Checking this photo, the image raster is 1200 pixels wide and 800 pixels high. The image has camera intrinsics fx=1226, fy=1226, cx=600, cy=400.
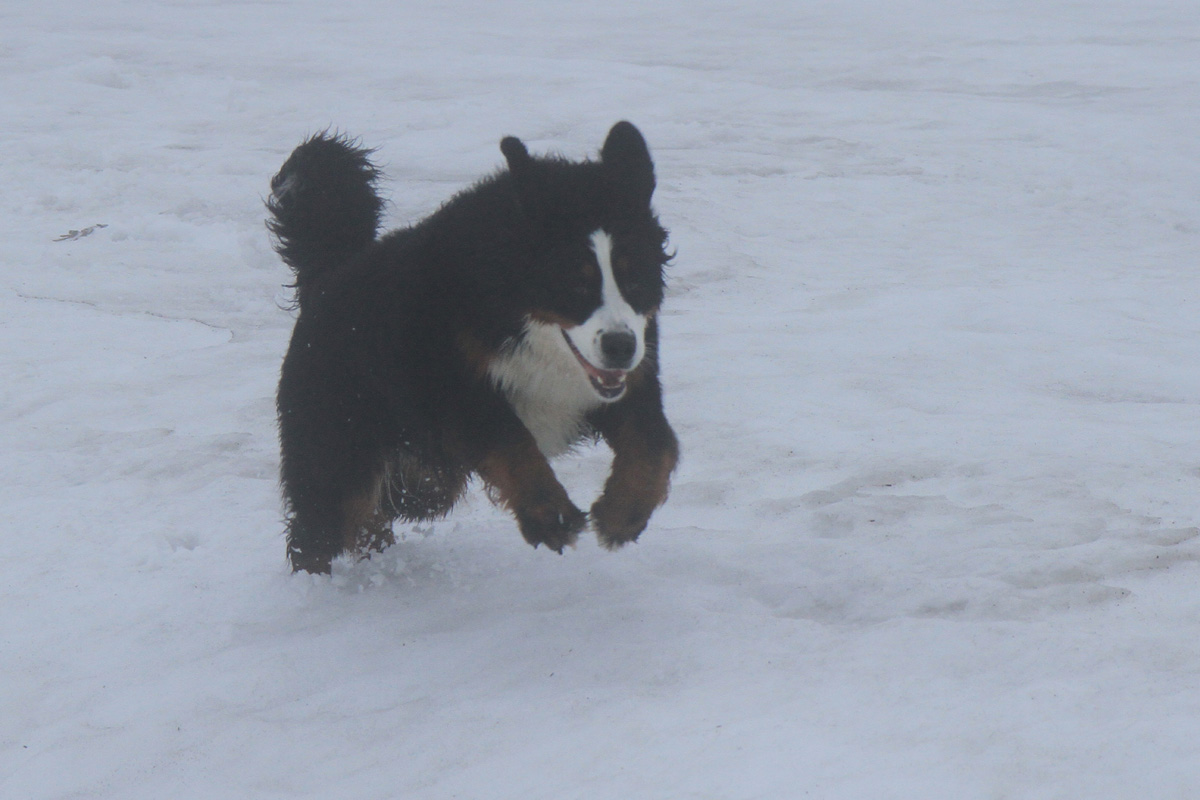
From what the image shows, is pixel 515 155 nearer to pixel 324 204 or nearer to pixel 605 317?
pixel 605 317

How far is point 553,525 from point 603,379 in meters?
0.48

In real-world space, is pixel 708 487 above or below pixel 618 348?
below

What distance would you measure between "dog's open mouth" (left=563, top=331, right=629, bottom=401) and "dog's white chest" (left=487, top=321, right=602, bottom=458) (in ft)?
0.25

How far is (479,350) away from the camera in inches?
152

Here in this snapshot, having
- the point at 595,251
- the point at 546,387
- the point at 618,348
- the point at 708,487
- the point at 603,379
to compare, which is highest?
the point at 595,251

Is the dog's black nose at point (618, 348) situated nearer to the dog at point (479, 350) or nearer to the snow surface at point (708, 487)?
the dog at point (479, 350)

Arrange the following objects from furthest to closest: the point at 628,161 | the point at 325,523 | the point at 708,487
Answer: the point at 708,487 → the point at 325,523 → the point at 628,161

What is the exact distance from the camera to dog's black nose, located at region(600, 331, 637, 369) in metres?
3.56

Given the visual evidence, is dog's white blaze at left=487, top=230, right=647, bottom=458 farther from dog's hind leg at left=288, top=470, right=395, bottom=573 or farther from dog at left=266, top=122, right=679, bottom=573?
dog's hind leg at left=288, top=470, right=395, bottom=573

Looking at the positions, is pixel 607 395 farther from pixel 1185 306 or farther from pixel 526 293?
pixel 1185 306

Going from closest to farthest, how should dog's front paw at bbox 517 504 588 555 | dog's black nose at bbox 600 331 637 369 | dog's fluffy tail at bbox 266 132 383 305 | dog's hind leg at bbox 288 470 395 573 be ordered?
dog's black nose at bbox 600 331 637 369 < dog's front paw at bbox 517 504 588 555 < dog's hind leg at bbox 288 470 395 573 < dog's fluffy tail at bbox 266 132 383 305

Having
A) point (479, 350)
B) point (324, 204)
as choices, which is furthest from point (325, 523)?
point (324, 204)

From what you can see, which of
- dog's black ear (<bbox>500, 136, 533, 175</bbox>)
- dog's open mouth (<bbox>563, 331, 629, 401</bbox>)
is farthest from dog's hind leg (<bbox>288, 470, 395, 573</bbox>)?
dog's black ear (<bbox>500, 136, 533, 175</bbox>)

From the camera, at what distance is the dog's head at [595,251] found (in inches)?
142
